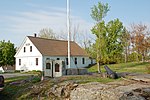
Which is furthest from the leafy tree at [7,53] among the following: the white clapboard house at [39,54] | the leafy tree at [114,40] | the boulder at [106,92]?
the boulder at [106,92]

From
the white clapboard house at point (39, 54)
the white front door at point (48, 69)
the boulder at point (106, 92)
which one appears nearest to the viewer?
the boulder at point (106, 92)

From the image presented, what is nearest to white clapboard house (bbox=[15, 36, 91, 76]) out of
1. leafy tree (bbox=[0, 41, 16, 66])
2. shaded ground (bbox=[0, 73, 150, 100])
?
leafy tree (bbox=[0, 41, 16, 66])

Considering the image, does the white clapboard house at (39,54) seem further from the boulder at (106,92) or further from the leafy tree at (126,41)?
the boulder at (106,92)

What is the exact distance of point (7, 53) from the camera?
1951 inches

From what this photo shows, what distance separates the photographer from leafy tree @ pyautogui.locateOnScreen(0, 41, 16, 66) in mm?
48969

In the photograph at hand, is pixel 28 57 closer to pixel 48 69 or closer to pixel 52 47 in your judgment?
pixel 52 47

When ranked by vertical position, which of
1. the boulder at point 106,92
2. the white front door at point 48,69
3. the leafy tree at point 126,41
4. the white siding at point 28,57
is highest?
the leafy tree at point 126,41

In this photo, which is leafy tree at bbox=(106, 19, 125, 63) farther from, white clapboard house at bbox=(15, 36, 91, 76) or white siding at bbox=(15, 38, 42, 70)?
white siding at bbox=(15, 38, 42, 70)

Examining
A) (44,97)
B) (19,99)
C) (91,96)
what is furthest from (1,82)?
(91,96)

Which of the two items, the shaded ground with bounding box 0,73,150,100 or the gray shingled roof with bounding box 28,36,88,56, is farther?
the gray shingled roof with bounding box 28,36,88,56

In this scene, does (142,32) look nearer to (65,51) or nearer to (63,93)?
(65,51)

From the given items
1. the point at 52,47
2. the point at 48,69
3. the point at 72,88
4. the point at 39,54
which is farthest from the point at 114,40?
the point at 72,88

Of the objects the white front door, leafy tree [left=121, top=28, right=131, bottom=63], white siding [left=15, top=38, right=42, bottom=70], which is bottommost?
the white front door

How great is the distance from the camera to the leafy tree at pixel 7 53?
161 ft
